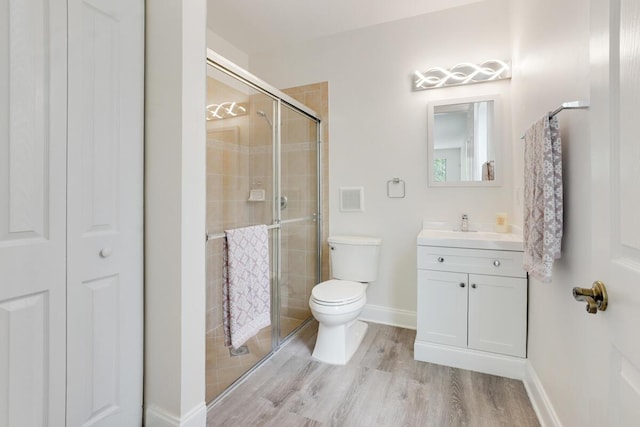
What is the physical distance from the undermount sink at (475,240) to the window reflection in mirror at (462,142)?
445mm

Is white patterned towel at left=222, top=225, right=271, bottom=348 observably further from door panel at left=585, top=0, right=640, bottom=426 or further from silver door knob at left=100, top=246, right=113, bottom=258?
door panel at left=585, top=0, right=640, bottom=426

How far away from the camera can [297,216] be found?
8.22ft

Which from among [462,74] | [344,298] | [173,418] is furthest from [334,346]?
[462,74]

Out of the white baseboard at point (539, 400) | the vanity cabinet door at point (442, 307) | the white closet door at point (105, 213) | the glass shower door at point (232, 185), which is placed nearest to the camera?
the white closet door at point (105, 213)

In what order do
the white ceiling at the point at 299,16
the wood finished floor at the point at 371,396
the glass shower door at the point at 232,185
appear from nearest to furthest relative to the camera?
the wood finished floor at the point at 371,396 < the glass shower door at the point at 232,185 < the white ceiling at the point at 299,16

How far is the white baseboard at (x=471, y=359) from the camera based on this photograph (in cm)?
178

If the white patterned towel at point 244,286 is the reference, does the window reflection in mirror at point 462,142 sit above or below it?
above

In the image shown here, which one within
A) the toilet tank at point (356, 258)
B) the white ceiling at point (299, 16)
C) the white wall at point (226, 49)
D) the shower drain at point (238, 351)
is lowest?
the shower drain at point (238, 351)

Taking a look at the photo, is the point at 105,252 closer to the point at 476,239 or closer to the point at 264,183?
the point at 264,183

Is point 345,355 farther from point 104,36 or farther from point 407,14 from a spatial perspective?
point 407,14

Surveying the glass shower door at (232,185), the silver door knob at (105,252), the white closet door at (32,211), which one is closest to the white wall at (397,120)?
the glass shower door at (232,185)

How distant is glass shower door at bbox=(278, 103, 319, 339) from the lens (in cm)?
232

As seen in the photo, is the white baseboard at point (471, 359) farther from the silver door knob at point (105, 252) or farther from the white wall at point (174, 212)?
the silver door knob at point (105, 252)

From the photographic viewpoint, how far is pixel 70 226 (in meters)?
1.06
